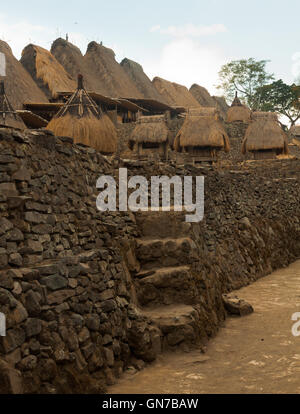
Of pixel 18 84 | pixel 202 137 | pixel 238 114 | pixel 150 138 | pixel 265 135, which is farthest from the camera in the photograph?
pixel 238 114

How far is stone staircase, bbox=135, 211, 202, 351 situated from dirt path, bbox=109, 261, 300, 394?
1.30 feet

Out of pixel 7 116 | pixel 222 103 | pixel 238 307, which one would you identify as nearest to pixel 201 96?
pixel 222 103

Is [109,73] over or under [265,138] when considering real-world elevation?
over

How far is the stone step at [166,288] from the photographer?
695cm

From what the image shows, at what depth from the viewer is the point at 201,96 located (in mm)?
40719

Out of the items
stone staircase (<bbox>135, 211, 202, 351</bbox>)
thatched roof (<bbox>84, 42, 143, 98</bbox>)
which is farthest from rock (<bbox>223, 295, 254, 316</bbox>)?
thatched roof (<bbox>84, 42, 143, 98</bbox>)

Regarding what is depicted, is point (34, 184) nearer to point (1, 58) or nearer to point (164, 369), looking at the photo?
point (164, 369)

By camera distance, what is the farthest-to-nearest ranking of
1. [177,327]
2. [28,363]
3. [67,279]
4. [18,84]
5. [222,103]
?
[222,103] < [18,84] < [177,327] < [67,279] < [28,363]

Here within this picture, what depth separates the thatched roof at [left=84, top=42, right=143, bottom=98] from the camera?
1109 inches

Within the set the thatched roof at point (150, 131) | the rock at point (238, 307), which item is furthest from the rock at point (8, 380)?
the thatched roof at point (150, 131)

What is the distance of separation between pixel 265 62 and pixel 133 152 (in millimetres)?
24019

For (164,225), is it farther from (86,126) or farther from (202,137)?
(202,137)

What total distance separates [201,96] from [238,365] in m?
37.1

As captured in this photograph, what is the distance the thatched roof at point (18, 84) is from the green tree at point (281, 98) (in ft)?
75.6
